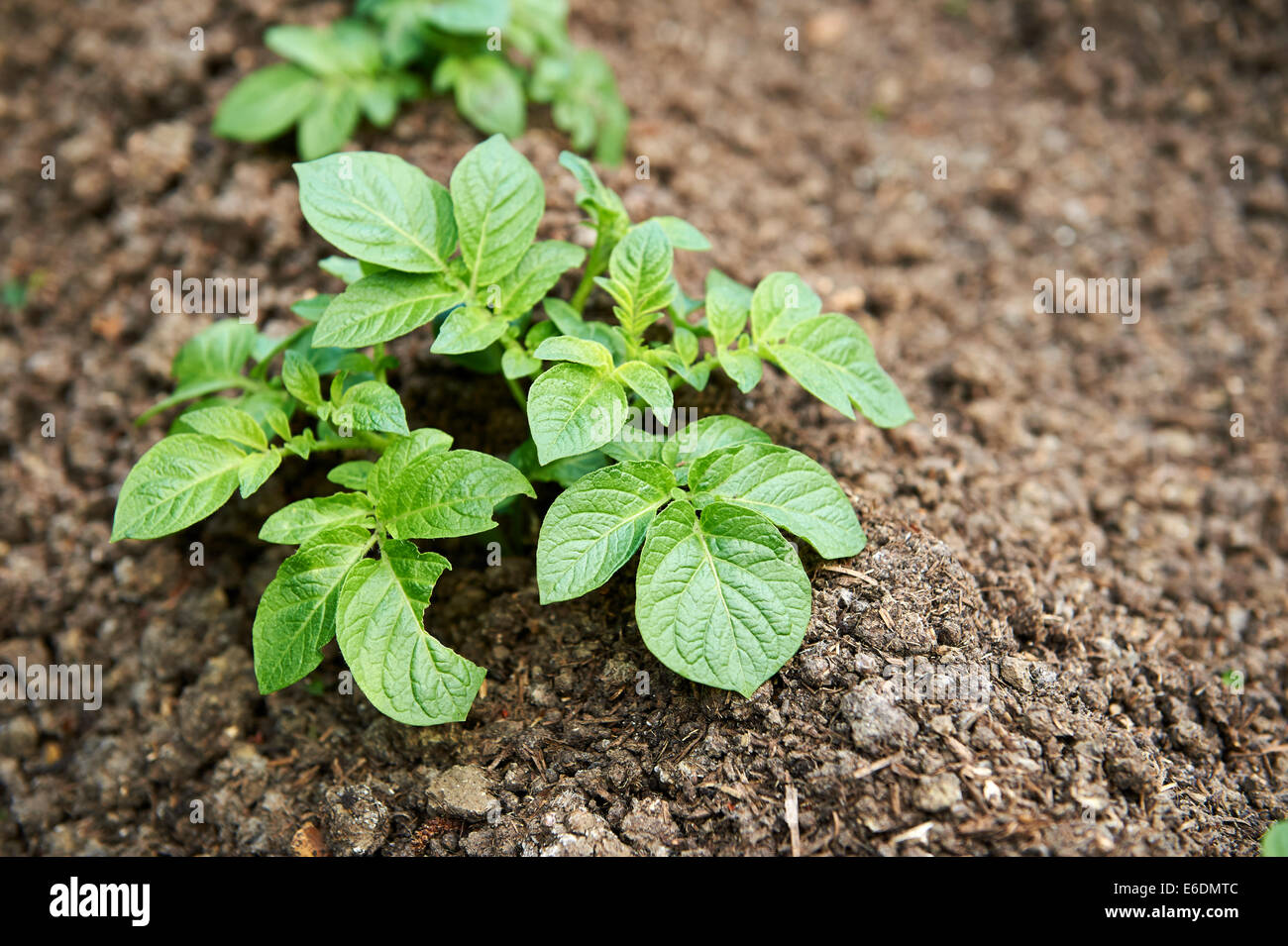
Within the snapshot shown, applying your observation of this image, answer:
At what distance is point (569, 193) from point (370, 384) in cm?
109

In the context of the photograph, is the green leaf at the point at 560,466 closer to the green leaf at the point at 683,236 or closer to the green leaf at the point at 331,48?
the green leaf at the point at 683,236

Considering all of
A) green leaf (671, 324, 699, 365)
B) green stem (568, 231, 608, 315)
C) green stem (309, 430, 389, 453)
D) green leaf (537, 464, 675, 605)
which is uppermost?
green stem (568, 231, 608, 315)

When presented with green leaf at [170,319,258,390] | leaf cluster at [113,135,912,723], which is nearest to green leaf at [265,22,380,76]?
green leaf at [170,319,258,390]

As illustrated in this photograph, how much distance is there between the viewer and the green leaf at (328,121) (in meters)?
2.85

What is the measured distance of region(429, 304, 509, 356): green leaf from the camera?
1.85 m

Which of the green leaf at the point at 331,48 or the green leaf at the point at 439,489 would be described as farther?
the green leaf at the point at 331,48

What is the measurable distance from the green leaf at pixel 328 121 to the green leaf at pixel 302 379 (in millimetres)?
1169

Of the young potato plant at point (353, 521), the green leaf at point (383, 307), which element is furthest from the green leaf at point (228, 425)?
the green leaf at point (383, 307)

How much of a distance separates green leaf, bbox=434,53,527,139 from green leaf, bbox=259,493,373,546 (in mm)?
1465

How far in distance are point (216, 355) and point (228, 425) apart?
46 centimetres

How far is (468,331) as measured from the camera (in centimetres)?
189

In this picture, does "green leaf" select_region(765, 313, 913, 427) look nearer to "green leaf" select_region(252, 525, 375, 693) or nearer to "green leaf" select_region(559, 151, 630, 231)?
"green leaf" select_region(559, 151, 630, 231)

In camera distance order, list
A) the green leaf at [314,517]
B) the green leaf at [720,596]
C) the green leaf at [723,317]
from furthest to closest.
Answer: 1. the green leaf at [723,317]
2. the green leaf at [314,517]
3. the green leaf at [720,596]

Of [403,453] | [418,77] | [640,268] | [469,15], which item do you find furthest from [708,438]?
[418,77]
